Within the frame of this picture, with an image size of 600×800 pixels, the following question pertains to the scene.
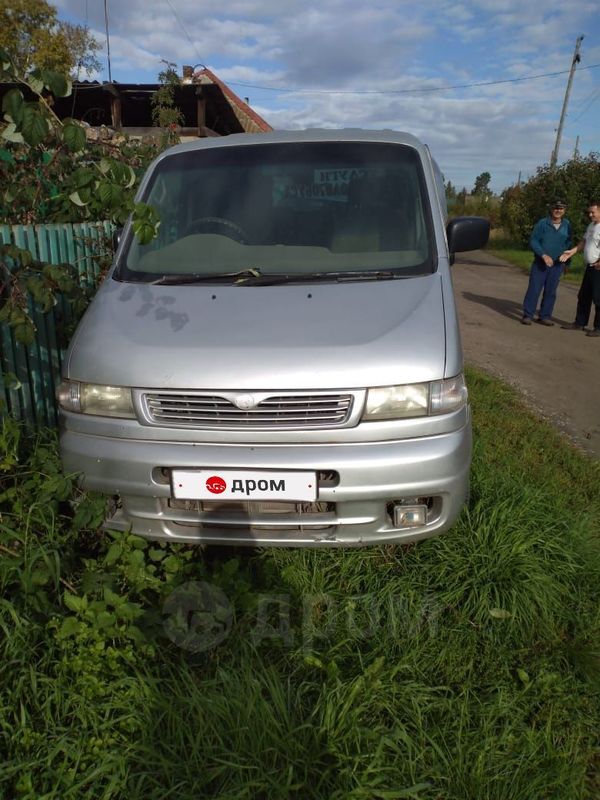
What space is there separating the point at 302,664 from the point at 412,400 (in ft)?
3.39

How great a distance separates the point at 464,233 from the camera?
3381 mm

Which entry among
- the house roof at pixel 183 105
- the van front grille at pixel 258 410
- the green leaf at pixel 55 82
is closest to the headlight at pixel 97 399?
the van front grille at pixel 258 410

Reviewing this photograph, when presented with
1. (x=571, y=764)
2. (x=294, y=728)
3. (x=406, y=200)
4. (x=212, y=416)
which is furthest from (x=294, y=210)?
(x=571, y=764)


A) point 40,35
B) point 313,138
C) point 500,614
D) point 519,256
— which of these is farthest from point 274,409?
point 40,35

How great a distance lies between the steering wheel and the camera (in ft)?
10.6

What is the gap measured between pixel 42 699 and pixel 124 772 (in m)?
0.41

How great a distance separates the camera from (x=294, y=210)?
10.8ft

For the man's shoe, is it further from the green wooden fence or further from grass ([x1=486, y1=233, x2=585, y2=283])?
the green wooden fence

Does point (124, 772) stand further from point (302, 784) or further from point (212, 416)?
point (212, 416)

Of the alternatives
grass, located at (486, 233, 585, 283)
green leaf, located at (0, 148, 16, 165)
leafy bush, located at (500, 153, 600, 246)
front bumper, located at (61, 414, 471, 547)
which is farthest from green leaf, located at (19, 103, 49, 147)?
leafy bush, located at (500, 153, 600, 246)

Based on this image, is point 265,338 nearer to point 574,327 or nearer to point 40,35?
point 574,327

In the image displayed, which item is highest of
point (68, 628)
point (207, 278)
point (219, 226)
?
point (219, 226)

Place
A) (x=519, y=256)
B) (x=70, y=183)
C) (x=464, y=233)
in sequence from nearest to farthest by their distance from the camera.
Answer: (x=70, y=183), (x=464, y=233), (x=519, y=256)

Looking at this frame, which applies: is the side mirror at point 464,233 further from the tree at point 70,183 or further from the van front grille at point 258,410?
the tree at point 70,183
